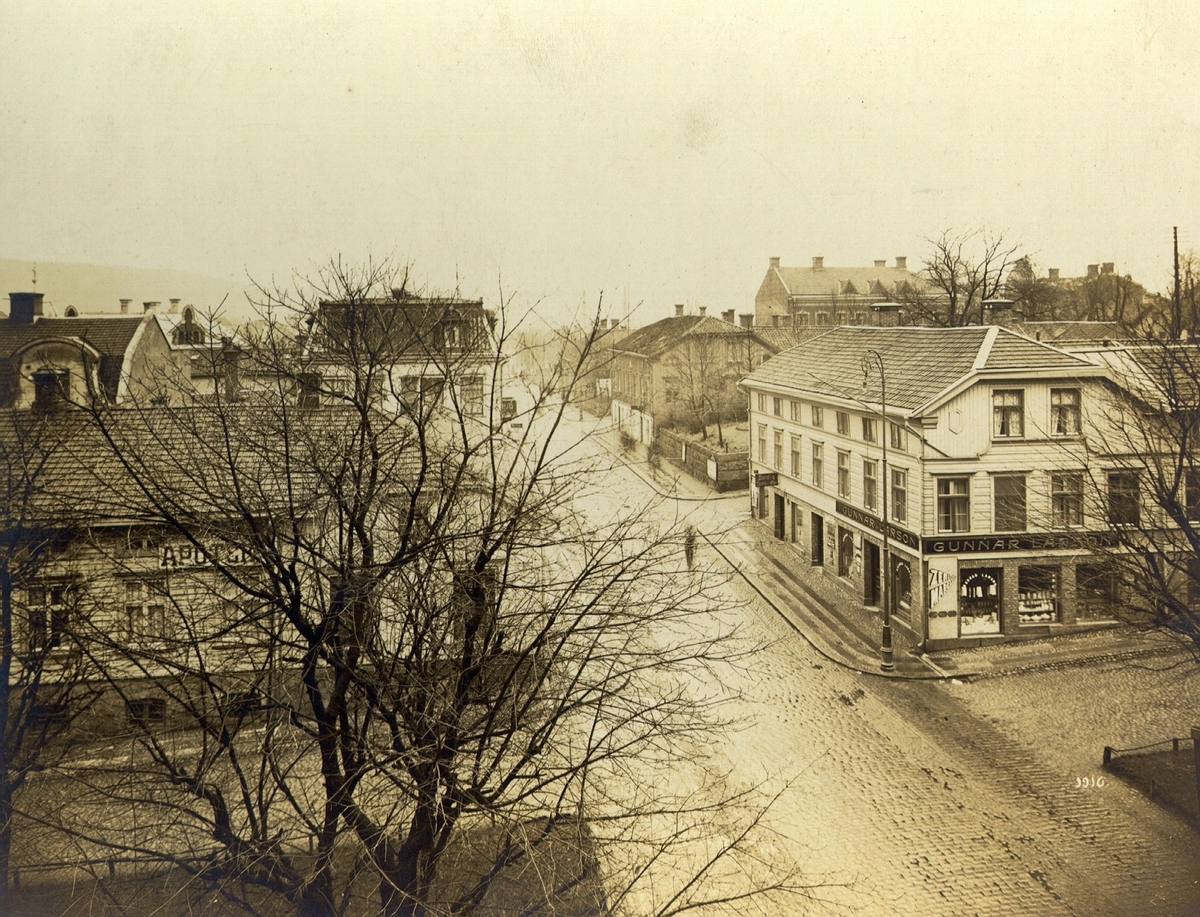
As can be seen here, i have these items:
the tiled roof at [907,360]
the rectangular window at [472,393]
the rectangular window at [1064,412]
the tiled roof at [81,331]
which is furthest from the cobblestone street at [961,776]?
the tiled roof at [81,331]

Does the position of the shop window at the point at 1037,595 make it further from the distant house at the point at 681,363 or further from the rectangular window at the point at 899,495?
the distant house at the point at 681,363

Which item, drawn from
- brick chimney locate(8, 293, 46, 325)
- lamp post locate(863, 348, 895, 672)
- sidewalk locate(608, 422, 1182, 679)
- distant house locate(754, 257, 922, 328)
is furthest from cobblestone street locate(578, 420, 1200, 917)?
brick chimney locate(8, 293, 46, 325)

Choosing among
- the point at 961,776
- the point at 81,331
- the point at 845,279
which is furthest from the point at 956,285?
the point at 81,331

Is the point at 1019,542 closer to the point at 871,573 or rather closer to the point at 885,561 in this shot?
the point at 885,561

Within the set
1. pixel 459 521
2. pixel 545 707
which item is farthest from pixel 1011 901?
pixel 459 521

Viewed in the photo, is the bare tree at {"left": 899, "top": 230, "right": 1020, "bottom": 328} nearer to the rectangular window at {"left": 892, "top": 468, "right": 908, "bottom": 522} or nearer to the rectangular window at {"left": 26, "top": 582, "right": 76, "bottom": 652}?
the rectangular window at {"left": 892, "top": 468, "right": 908, "bottom": 522}

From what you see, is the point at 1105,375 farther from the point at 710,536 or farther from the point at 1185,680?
the point at 710,536
